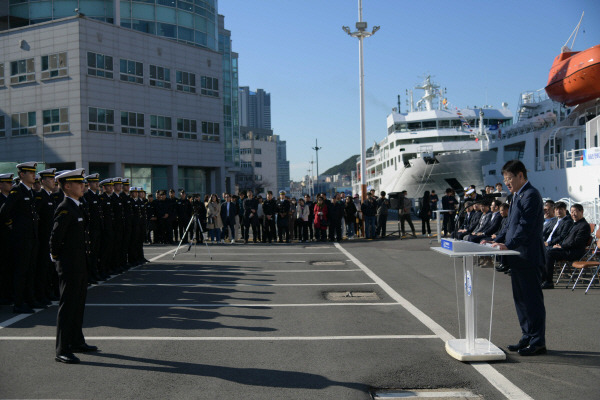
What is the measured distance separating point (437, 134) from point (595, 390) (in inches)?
1832

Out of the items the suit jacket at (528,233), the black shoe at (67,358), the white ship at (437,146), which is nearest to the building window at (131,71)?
the white ship at (437,146)

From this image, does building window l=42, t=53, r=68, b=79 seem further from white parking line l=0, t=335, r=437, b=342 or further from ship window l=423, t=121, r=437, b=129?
white parking line l=0, t=335, r=437, b=342

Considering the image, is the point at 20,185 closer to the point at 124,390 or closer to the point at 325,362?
the point at 124,390

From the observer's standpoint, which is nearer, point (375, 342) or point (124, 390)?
point (124, 390)

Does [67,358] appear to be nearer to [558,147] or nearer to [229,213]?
[229,213]

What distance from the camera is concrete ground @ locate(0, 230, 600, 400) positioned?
4727mm

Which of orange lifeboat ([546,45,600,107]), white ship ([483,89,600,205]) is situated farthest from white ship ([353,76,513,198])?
orange lifeboat ([546,45,600,107])

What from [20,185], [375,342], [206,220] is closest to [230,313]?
[375,342]

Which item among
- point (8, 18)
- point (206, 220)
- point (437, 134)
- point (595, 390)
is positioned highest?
point (8, 18)

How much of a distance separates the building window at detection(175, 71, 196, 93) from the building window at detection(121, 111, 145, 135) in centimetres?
442

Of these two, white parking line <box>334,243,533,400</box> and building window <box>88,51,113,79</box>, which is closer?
white parking line <box>334,243,533,400</box>

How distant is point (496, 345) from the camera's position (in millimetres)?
6035

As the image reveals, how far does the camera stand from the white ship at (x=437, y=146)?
4291cm

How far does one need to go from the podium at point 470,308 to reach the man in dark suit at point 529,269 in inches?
10.5
